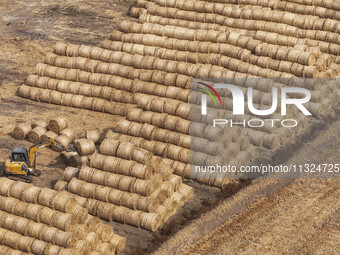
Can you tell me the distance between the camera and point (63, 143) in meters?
29.5

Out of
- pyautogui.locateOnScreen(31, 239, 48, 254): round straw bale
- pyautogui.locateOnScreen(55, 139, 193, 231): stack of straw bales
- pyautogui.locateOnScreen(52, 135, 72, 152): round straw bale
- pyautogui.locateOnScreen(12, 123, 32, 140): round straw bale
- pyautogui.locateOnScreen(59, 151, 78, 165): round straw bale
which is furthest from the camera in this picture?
pyautogui.locateOnScreen(12, 123, 32, 140): round straw bale

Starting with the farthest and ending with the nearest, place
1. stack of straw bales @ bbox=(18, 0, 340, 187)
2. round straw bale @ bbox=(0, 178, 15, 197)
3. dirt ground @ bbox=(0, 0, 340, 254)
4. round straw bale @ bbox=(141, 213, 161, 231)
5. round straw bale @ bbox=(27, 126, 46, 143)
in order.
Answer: round straw bale @ bbox=(27, 126, 46, 143) < stack of straw bales @ bbox=(18, 0, 340, 187) < round straw bale @ bbox=(141, 213, 161, 231) < round straw bale @ bbox=(0, 178, 15, 197) < dirt ground @ bbox=(0, 0, 340, 254)

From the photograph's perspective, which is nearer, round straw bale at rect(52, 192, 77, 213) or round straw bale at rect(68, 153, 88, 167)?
round straw bale at rect(52, 192, 77, 213)

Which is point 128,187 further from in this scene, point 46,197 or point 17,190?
point 17,190

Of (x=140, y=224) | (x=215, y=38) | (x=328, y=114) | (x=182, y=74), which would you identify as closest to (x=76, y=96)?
(x=182, y=74)

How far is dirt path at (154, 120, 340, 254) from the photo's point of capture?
22.7m

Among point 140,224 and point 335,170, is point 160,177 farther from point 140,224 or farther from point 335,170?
point 335,170

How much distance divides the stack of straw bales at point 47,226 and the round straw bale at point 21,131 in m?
7.13

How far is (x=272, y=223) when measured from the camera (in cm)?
2395

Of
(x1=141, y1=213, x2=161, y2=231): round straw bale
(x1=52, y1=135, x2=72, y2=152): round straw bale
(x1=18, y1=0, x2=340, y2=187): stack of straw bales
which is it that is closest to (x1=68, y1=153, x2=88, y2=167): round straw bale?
(x1=52, y1=135, x2=72, y2=152): round straw bale

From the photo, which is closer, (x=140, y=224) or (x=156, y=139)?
(x=140, y=224)

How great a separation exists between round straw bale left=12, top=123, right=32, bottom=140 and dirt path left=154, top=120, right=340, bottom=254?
37.2 ft

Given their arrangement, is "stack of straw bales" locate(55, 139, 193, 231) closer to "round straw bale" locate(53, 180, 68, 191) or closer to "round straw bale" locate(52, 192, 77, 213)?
"round straw bale" locate(53, 180, 68, 191)

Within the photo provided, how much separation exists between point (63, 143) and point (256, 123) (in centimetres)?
1014
